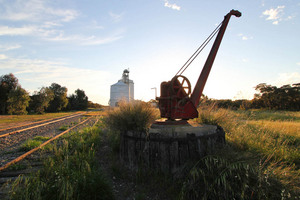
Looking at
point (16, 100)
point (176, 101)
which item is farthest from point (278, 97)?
point (16, 100)

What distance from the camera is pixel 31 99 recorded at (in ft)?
106

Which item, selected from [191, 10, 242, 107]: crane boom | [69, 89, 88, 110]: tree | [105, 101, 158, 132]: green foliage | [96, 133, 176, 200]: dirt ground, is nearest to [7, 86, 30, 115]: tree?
[96, 133, 176, 200]: dirt ground

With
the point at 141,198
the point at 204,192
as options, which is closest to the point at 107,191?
the point at 141,198

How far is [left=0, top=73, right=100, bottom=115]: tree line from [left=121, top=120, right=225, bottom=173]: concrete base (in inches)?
969

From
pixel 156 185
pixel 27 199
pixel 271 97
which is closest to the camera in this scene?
pixel 27 199

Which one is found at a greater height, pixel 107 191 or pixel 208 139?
pixel 208 139

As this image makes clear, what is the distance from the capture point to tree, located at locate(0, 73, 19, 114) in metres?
30.3

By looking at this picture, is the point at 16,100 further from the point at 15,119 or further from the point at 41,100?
the point at 41,100

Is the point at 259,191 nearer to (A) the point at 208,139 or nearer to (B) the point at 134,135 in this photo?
(A) the point at 208,139

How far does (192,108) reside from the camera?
4.12 meters

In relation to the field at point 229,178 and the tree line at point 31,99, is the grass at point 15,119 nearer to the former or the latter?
the tree line at point 31,99

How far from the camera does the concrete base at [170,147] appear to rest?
124 inches

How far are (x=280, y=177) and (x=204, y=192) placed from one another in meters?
1.11

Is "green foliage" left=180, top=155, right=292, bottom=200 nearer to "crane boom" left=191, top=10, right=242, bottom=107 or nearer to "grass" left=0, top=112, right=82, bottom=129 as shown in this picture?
"crane boom" left=191, top=10, right=242, bottom=107
